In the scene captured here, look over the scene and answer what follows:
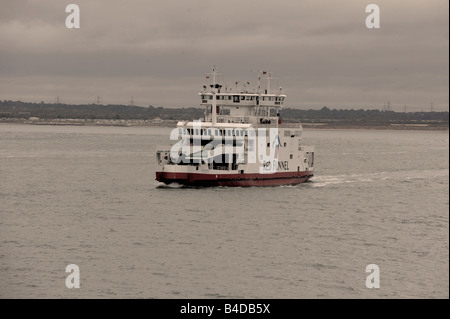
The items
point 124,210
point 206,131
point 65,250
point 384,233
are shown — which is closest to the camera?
point 65,250

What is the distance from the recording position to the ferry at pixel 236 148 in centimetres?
6894

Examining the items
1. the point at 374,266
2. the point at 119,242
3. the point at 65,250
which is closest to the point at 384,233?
the point at 374,266

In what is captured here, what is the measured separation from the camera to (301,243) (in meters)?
45.9

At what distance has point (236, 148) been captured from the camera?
7031cm

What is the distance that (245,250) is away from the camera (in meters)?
43.3

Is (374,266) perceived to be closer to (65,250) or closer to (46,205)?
(65,250)

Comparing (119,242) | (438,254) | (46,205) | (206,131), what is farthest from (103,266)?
(206,131)

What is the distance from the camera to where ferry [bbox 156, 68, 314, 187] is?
68.9 m

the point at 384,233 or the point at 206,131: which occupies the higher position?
the point at 206,131
